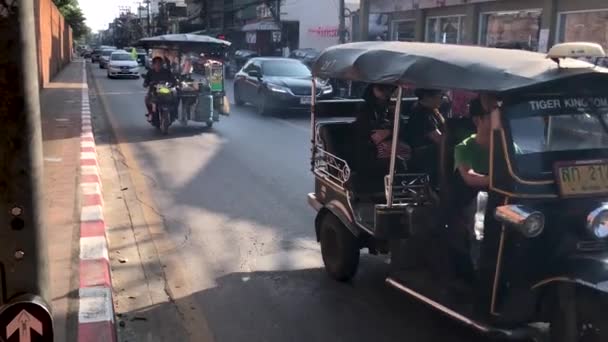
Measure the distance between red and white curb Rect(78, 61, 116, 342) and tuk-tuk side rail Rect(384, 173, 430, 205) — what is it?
2.10m

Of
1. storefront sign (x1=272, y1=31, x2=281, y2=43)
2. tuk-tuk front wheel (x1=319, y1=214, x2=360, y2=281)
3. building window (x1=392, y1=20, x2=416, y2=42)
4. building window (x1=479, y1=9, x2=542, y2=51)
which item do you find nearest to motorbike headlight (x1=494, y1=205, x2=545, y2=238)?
tuk-tuk front wheel (x1=319, y1=214, x2=360, y2=281)

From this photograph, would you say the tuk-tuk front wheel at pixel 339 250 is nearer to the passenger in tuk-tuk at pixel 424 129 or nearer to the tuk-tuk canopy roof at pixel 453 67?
the passenger in tuk-tuk at pixel 424 129

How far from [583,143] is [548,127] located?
0.79 feet

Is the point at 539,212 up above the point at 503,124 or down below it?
below

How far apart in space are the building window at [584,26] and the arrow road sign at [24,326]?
17.5 m

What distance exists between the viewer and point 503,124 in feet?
12.1

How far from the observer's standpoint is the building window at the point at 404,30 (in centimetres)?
2703

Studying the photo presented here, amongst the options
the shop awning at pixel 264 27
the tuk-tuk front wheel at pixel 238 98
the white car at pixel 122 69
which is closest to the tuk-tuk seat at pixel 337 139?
the tuk-tuk front wheel at pixel 238 98

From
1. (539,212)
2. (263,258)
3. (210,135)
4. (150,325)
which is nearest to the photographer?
(539,212)

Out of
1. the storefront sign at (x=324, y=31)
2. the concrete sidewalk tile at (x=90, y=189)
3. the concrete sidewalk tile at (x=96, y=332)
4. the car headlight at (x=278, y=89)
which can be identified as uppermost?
the storefront sign at (x=324, y=31)

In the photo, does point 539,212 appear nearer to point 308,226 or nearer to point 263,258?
point 263,258

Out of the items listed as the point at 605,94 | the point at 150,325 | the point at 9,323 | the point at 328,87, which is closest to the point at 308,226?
the point at 150,325

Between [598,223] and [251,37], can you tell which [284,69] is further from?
[251,37]

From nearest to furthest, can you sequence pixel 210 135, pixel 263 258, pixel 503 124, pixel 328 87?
pixel 503 124
pixel 263 258
pixel 210 135
pixel 328 87
